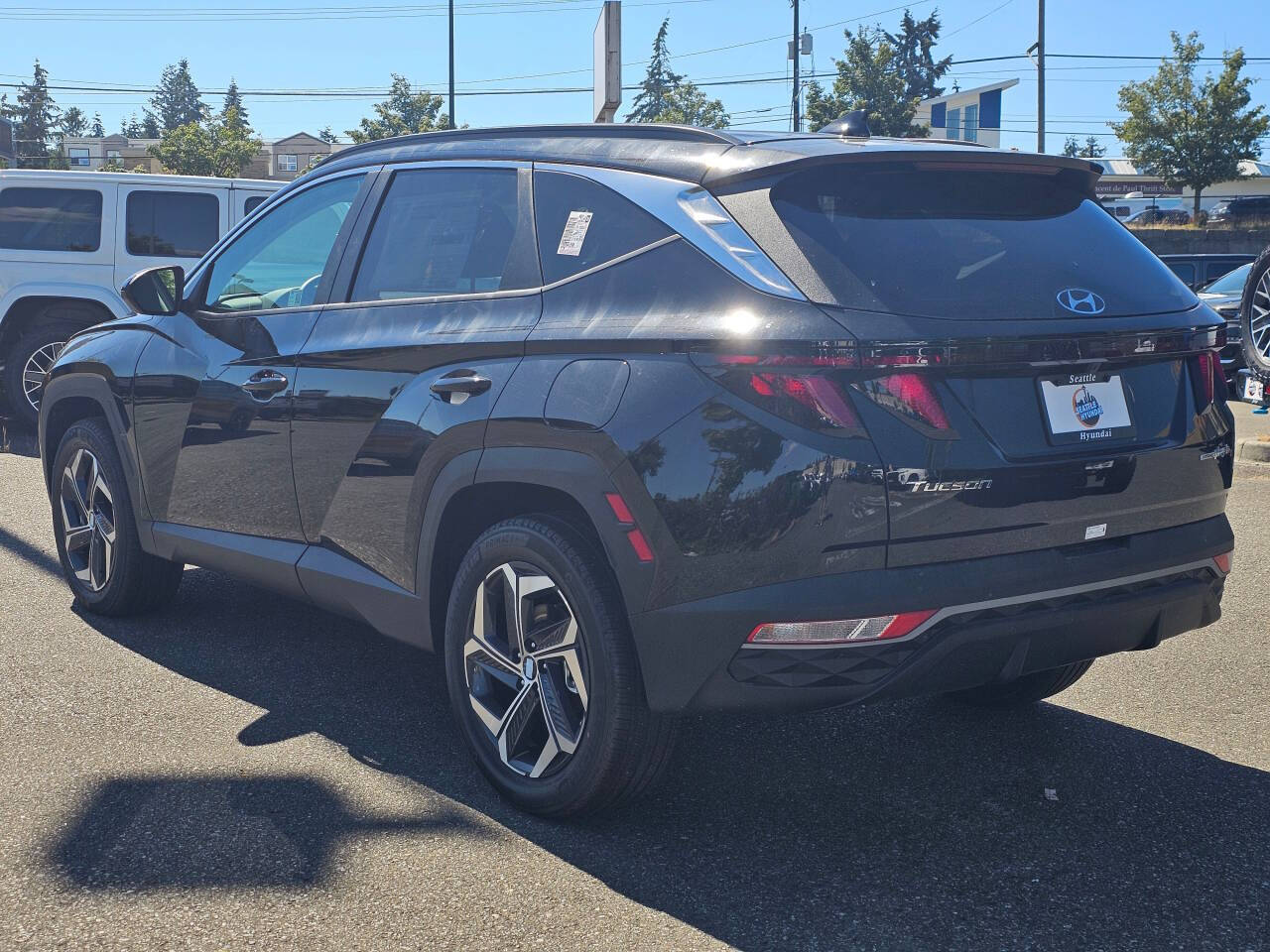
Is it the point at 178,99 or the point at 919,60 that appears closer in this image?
the point at 919,60

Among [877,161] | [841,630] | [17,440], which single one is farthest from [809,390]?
[17,440]

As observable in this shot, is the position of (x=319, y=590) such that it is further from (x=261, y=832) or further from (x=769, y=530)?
(x=769, y=530)

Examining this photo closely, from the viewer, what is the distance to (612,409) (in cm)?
307

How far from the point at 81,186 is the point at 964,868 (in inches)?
421

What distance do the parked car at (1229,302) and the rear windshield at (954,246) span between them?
9.60 m

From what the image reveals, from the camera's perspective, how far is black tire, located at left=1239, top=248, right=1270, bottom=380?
9523mm

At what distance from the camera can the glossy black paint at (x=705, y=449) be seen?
2842 mm

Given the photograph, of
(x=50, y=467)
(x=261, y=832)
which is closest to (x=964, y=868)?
(x=261, y=832)

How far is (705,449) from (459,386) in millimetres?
898

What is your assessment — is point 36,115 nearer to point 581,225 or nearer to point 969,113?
point 969,113

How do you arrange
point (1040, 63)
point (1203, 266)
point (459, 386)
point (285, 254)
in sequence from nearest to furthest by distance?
point (459, 386)
point (285, 254)
point (1203, 266)
point (1040, 63)

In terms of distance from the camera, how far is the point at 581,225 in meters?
3.49

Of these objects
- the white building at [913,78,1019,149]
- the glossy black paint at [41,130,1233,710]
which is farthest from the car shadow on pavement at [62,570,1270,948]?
the white building at [913,78,1019,149]

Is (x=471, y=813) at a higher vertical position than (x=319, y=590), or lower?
lower
